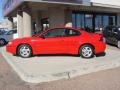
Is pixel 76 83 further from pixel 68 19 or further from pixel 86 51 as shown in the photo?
pixel 68 19

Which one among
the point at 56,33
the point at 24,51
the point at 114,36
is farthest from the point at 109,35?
the point at 24,51

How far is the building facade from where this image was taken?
2315 centimetres

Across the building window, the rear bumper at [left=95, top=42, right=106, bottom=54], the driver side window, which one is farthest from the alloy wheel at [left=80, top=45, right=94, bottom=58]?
the building window

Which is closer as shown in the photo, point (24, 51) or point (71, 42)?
point (71, 42)

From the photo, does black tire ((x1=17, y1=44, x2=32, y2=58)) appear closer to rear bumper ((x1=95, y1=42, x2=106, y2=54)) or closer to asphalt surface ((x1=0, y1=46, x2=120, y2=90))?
rear bumper ((x1=95, y1=42, x2=106, y2=54))

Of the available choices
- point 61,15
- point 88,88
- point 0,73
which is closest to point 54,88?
point 88,88

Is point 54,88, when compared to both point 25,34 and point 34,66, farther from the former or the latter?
point 25,34

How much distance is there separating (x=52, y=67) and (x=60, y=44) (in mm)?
2983

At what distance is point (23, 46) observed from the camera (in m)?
15.2

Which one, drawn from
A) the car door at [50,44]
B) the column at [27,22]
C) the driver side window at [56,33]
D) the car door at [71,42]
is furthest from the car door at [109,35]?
the car door at [50,44]

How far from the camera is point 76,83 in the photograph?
32.2 ft

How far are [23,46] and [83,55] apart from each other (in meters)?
2.84

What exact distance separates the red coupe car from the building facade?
6954mm

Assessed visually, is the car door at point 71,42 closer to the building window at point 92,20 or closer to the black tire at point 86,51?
the black tire at point 86,51
